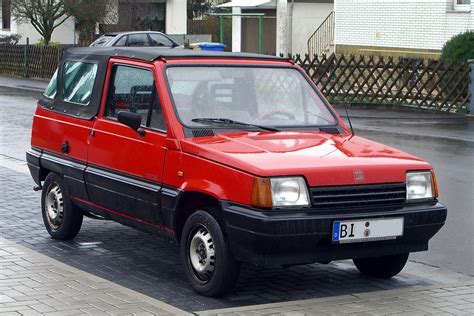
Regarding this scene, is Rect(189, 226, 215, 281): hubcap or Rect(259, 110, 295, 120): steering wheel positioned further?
Rect(259, 110, 295, 120): steering wheel

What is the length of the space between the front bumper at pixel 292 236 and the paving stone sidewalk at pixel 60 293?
0.67 m

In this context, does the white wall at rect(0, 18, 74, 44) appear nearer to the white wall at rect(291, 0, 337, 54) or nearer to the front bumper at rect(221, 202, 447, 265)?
the white wall at rect(291, 0, 337, 54)

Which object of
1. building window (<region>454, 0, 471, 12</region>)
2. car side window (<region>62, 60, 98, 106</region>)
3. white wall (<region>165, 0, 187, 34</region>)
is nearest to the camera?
car side window (<region>62, 60, 98, 106</region>)

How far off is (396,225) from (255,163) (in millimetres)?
1121

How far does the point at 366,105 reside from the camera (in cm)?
2722

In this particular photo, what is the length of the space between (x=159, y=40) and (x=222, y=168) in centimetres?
2177

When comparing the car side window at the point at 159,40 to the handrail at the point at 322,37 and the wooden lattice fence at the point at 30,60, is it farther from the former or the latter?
the wooden lattice fence at the point at 30,60

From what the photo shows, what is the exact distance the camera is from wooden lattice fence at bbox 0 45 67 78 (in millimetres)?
40375

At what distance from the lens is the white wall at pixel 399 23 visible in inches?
1172

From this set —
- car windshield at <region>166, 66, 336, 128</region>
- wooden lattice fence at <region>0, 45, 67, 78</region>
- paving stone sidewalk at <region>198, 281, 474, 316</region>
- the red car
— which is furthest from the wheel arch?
wooden lattice fence at <region>0, 45, 67, 78</region>

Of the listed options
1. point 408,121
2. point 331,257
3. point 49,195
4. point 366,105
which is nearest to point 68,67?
point 49,195

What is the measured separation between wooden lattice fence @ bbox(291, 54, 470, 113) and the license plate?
56.7 feet

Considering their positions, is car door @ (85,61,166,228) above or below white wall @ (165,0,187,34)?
below

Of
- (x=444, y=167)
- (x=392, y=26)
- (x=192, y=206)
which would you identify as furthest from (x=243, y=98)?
(x=392, y=26)
